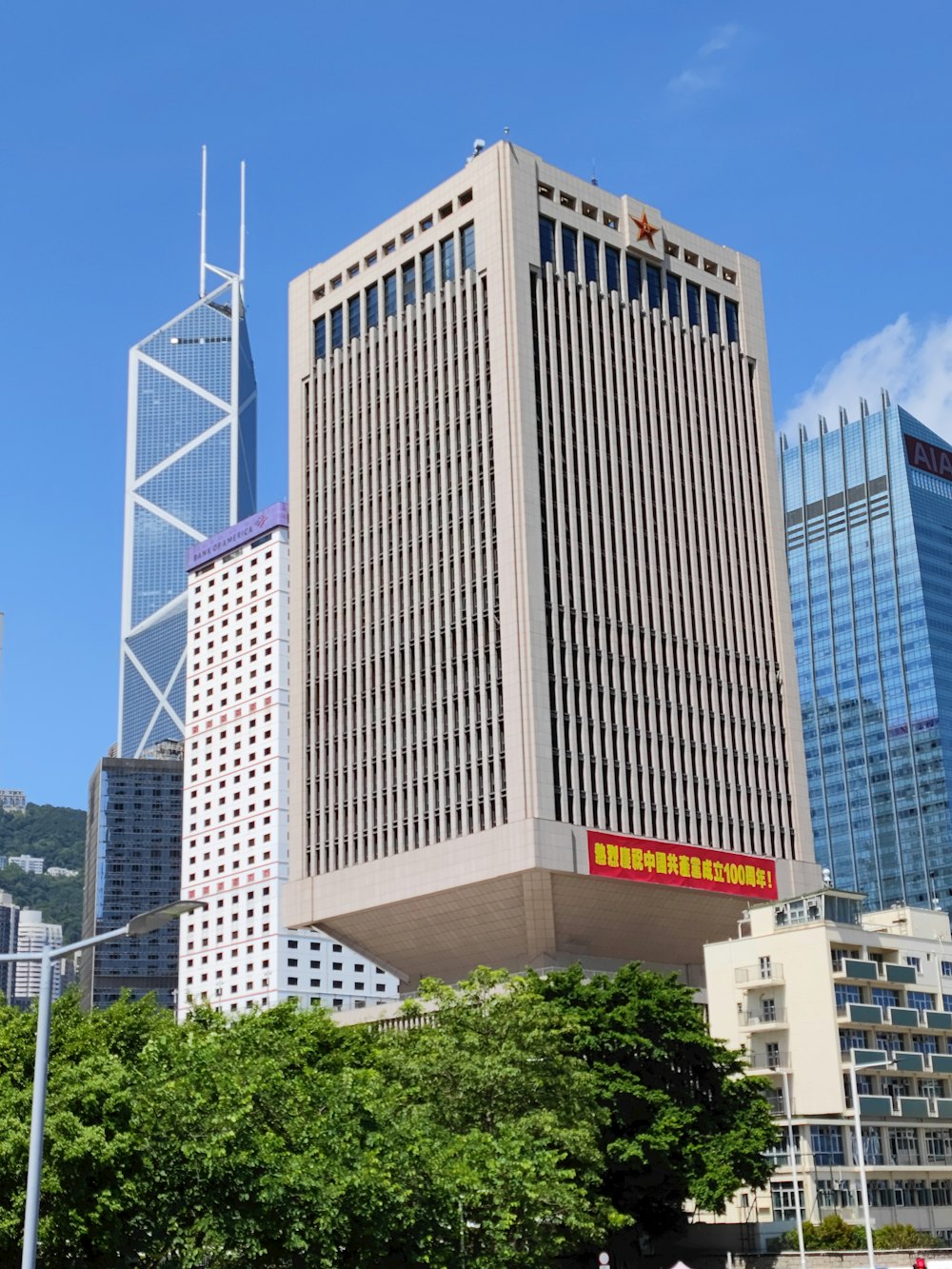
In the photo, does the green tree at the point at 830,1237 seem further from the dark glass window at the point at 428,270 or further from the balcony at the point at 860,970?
the dark glass window at the point at 428,270

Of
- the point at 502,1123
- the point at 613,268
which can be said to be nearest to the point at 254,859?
the point at 613,268

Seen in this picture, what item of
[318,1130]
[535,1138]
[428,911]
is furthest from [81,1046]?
[428,911]

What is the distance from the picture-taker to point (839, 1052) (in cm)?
8819

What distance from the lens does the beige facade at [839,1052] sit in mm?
85000

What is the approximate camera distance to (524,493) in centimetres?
11119

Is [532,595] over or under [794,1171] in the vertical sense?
over

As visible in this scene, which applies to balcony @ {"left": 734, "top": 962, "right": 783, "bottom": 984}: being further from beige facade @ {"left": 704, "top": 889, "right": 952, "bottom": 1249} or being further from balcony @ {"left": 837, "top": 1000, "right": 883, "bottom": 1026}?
balcony @ {"left": 837, "top": 1000, "right": 883, "bottom": 1026}

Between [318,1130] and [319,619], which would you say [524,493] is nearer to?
[319,619]

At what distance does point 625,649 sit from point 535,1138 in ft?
195

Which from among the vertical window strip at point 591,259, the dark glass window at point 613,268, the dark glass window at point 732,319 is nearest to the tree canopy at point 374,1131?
the vertical window strip at point 591,259

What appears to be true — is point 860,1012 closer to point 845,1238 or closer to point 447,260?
point 845,1238

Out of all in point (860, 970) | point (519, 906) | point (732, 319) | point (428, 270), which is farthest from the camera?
point (732, 319)

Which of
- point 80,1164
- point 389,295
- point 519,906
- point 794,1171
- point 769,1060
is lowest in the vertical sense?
point 794,1171

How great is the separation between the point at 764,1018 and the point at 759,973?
2.52 m
